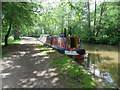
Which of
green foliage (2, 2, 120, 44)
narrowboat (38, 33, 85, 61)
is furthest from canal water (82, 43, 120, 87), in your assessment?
green foliage (2, 2, 120, 44)

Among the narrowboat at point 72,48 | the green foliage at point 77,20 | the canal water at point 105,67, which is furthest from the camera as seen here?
the green foliage at point 77,20

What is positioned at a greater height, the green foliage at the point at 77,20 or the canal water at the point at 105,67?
Result: the green foliage at the point at 77,20

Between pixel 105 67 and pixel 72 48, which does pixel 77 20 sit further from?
pixel 105 67

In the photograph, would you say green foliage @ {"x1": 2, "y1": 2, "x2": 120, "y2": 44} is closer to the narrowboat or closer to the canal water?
the narrowboat

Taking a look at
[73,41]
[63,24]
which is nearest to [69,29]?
[63,24]

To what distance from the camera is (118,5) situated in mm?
19203

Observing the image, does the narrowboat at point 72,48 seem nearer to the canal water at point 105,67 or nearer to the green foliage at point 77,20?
the canal water at point 105,67

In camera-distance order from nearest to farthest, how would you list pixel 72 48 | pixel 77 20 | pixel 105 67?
pixel 105 67 → pixel 72 48 → pixel 77 20

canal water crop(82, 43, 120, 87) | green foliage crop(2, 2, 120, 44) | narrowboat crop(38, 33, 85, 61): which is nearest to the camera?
canal water crop(82, 43, 120, 87)

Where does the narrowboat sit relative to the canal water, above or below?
above

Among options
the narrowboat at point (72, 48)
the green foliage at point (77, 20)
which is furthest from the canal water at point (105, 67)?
the green foliage at point (77, 20)

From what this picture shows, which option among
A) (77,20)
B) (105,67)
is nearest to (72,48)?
(105,67)

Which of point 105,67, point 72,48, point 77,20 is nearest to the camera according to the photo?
point 105,67

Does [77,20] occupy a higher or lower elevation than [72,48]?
higher
